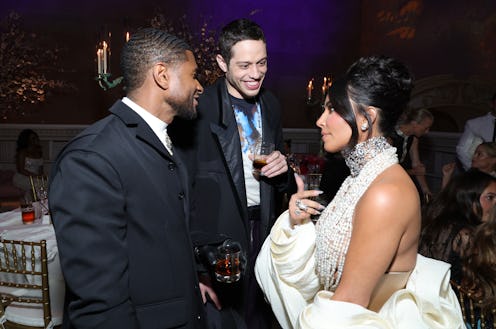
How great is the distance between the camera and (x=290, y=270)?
177cm

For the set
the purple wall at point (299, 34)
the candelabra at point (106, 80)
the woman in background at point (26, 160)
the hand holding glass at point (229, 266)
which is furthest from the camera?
the purple wall at point (299, 34)

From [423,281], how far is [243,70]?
1.39 metres

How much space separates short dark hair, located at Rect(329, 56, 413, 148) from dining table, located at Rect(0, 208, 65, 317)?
2.29 meters

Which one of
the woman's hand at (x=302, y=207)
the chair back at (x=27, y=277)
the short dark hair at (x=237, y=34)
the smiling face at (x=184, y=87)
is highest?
the short dark hair at (x=237, y=34)

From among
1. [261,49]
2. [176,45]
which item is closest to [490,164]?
[261,49]

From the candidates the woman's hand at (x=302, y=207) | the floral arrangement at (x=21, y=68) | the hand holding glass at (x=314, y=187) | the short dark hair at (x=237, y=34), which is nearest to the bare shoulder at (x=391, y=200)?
the woman's hand at (x=302, y=207)

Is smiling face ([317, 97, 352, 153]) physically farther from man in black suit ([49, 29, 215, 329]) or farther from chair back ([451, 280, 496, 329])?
chair back ([451, 280, 496, 329])

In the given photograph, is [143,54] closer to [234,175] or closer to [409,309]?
[234,175]

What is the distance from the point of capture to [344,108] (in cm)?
155

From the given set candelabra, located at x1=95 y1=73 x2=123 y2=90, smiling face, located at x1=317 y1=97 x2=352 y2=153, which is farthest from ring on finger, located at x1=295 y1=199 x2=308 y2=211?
candelabra, located at x1=95 y1=73 x2=123 y2=90

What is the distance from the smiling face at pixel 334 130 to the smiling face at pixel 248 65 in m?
0.80

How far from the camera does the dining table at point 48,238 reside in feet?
9.68

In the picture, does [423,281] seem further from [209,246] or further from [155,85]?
[155,85]

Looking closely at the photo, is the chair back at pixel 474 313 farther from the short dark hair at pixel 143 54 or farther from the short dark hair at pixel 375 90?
the short dark hair at pixel 143 54
